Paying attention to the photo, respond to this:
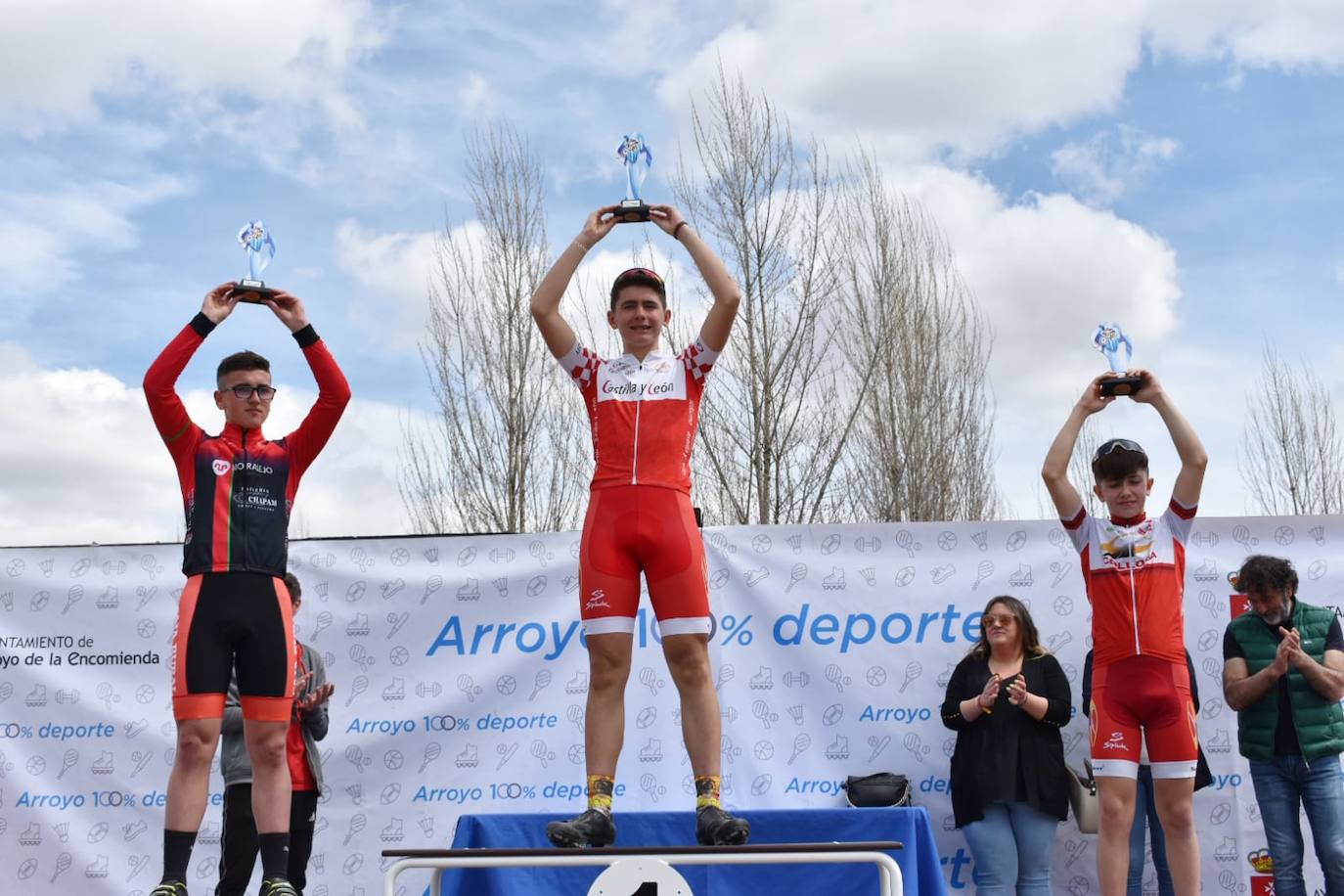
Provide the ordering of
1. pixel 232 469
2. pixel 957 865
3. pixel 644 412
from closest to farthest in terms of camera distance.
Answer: pixel 644 412 → pixel 232 469 → pixel 957 865

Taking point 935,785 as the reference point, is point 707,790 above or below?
above

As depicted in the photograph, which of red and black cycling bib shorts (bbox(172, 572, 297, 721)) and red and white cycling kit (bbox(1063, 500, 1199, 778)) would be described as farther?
red and white cycling kit (bbox(1063, 500, 1199, 778))

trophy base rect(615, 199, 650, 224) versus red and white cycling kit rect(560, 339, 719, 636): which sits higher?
trophy base rect(615, 199, 650, 224)

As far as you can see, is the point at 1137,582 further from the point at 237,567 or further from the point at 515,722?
the point at 237,567

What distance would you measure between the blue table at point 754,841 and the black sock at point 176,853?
2.85 ft

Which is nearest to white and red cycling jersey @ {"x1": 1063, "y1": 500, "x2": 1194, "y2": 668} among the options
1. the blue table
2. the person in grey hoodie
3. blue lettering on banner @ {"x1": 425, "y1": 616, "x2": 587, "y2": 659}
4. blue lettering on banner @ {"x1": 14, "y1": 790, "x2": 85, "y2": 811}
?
the blue table

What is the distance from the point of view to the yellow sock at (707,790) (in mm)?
3600

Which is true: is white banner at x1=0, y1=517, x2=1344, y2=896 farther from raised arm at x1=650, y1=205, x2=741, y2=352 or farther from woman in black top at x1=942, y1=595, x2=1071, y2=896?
raised arm at x1=650, y1=205, x2=741, y2=352

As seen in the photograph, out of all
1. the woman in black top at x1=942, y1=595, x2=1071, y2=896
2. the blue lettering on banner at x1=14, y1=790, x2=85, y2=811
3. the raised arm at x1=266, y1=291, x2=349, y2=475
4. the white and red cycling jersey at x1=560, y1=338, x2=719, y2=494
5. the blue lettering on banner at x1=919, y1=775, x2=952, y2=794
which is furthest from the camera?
the blue lettering on banner at x1=14, y1=790, x2=85, y2=811

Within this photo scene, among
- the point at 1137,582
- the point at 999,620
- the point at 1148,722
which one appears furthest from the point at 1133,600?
the point at 999,620

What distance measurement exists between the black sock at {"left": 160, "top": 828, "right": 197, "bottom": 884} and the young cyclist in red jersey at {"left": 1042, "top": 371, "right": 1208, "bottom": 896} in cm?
300

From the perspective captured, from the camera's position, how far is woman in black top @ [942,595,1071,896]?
531 centimetres

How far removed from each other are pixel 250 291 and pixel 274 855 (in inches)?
68.1

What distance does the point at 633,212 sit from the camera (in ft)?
12.7
